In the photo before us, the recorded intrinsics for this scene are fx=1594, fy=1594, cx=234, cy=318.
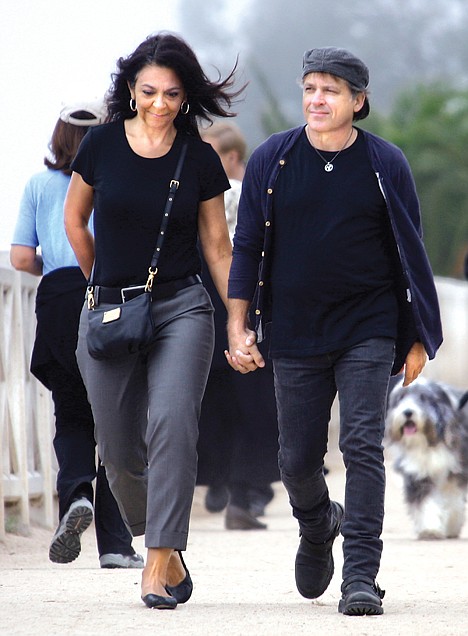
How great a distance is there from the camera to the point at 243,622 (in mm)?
5156

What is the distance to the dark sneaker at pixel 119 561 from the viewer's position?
7172 mm

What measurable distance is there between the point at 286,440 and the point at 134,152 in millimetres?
1157

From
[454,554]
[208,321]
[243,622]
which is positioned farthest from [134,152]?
A: [454,554]

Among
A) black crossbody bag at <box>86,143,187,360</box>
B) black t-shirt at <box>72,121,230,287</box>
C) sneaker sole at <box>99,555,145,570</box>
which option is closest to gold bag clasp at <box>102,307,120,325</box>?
black crossbody bag at <box>86,143,187,360</box>

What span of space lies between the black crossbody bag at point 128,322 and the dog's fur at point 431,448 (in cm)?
464

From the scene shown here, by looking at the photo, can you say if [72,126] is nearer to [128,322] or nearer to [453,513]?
[128,322]

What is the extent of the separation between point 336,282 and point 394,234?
0.85ft

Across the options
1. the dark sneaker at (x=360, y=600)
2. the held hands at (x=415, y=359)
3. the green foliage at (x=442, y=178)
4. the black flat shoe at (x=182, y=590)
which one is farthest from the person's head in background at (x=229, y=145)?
the green foliage at (x=442, y=178)

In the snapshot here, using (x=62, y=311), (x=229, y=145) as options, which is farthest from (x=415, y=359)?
(x=229, y=145)

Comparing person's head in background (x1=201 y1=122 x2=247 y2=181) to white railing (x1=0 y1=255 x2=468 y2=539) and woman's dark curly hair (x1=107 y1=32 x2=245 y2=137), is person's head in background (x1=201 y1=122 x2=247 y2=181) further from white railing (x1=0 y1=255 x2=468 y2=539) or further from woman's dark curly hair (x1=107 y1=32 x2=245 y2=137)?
woman's dark curly hair (x1=107 y1=32 x2=245 y2=137)

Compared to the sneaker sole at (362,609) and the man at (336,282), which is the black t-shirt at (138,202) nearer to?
the man at (336,282)

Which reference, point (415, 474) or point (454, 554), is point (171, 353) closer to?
point (454, 554)

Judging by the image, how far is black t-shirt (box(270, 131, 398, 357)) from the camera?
17.9ft

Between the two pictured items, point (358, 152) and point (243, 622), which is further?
point (358, 152)
